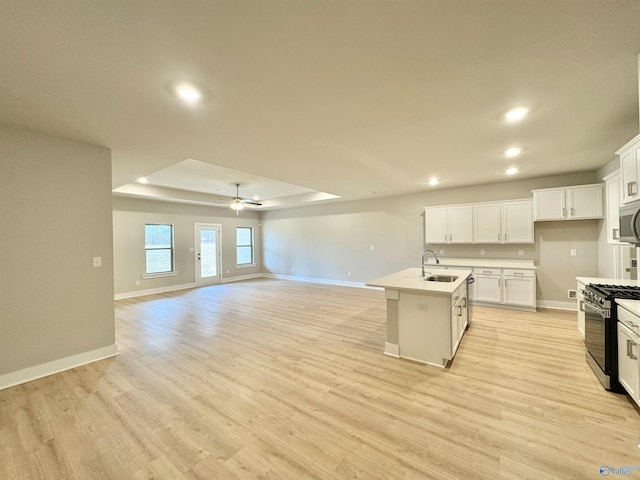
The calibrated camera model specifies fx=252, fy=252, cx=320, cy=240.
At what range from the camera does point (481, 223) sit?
543cm

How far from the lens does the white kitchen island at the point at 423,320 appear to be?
2811 millimetres

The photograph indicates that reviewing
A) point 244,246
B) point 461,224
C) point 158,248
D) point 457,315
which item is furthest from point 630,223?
point 244,246

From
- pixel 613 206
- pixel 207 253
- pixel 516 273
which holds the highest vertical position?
pixel 613 206

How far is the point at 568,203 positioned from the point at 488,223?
1.25 metres

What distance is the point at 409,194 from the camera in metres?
6.79

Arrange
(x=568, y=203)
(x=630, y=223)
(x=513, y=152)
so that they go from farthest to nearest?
1. (x=568, y=203)
2. (x=513, y=152)
3. (x=630, y=223)

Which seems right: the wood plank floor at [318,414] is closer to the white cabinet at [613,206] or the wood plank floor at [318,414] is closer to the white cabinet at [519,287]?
the white cabinet at [519,287]

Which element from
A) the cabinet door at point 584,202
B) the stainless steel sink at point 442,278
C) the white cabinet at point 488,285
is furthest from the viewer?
the white cabinet at point 488,285

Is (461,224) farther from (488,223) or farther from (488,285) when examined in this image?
(488,285)

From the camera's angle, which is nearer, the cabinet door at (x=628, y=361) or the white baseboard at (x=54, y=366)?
the cabinet door at (x=628, y=361)

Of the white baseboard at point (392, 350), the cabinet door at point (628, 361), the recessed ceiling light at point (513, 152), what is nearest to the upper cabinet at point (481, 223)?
the recessed ceiling light at point (513, 152)

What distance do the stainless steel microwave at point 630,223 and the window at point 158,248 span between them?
9034 mm

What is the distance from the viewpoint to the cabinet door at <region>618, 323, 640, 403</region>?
6.52 feet

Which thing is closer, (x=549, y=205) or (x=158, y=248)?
(x=549, y=205)
